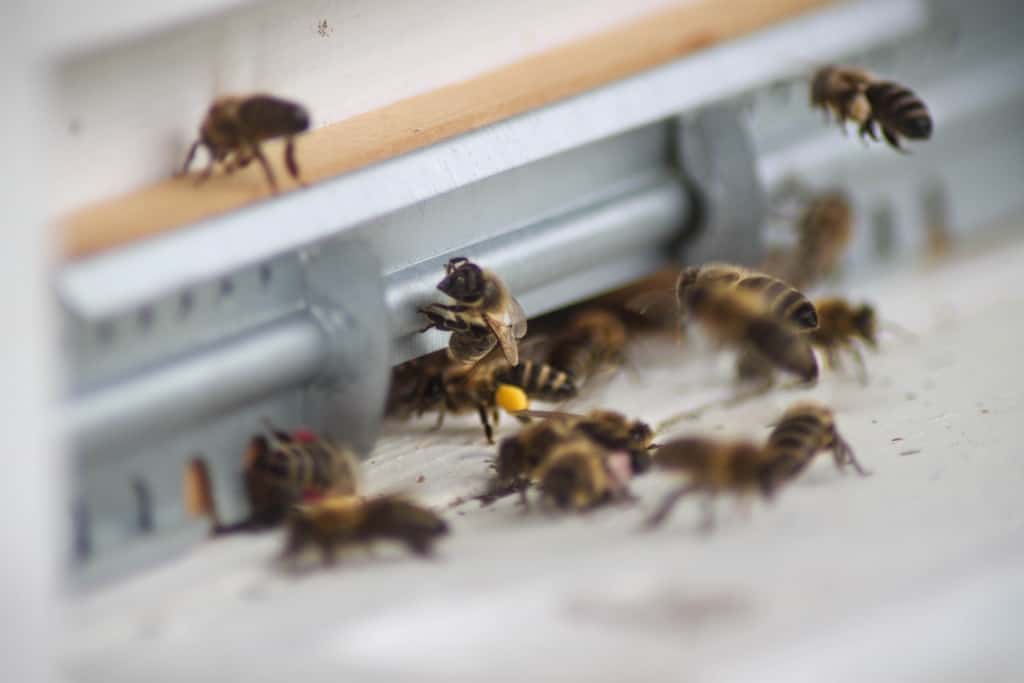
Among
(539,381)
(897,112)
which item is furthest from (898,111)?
(539,381)

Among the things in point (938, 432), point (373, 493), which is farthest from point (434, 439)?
point (938, 432)

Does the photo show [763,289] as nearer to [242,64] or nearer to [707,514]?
[707,514]

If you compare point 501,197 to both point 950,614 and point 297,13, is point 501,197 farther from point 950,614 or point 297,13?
point 950,614

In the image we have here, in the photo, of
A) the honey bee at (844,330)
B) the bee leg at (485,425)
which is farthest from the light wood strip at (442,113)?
the honey bee at (844,330)

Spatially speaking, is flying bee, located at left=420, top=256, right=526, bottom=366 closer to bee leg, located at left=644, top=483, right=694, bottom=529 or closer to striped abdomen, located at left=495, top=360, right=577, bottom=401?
striped abdomen, located at left=495, top=360, right=577, bottom=401

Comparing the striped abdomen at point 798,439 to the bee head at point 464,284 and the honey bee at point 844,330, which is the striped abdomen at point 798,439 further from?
the honey bee at point 844,330
